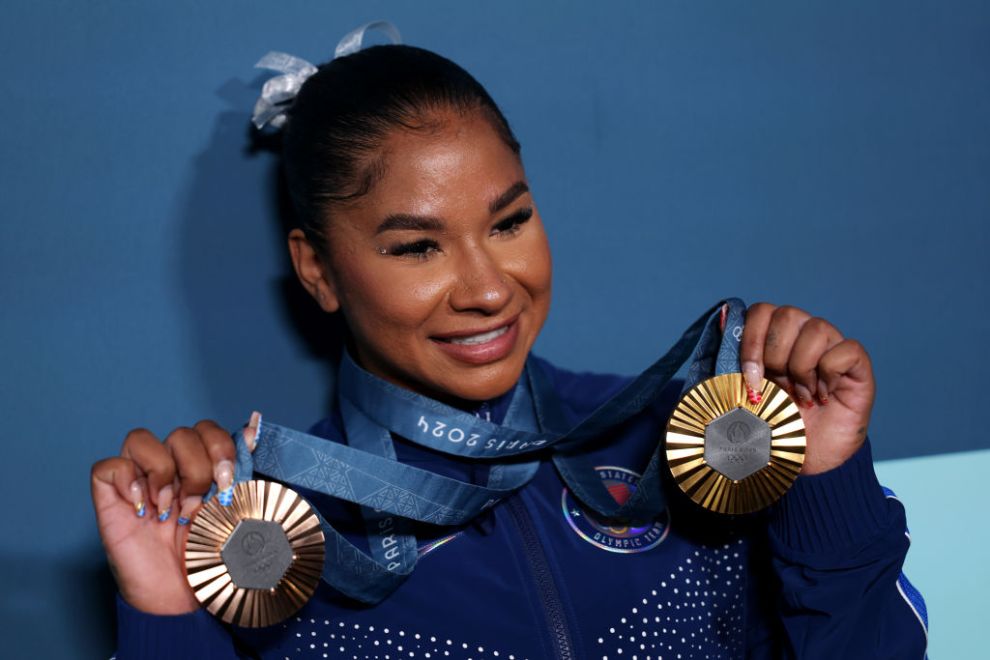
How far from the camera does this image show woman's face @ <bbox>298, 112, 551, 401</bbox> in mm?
1604

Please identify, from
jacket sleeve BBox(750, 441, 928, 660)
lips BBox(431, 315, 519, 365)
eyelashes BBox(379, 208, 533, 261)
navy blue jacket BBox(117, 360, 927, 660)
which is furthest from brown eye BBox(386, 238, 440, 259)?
jacket sleeve BBox(750, 441, 928, 660)

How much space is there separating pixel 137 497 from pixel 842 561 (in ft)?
3.01

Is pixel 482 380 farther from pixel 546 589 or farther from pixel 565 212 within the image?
pixel 565 212

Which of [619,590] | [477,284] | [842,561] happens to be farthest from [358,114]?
[842,561]

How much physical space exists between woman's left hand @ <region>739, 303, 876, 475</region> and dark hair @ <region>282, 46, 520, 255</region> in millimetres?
442

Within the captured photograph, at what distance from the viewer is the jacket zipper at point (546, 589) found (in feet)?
5.48

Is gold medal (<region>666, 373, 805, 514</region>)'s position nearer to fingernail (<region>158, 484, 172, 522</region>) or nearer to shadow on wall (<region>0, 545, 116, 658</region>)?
fingernail (<region>158, 484, 172, 522</region>)

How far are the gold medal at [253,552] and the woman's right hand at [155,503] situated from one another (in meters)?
0.04

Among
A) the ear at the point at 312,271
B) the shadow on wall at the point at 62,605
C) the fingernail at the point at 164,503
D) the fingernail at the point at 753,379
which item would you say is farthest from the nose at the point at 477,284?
the shadow on wall at the point at 62,605

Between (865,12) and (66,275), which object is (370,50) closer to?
(66,275)

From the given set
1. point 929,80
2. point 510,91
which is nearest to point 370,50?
point 510,91

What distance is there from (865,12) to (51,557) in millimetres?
1735

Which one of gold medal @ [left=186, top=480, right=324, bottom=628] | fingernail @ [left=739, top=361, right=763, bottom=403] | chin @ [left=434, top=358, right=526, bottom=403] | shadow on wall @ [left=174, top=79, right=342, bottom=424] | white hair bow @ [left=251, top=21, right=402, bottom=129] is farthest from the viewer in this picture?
shadow on wall @ [left=174, top=79, right=342, bottom=424]

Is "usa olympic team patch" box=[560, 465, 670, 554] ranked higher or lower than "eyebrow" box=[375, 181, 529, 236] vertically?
lower
